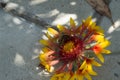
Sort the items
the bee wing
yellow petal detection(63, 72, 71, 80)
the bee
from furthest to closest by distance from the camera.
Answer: the bee wing → the bee → yellow petal detection(63, 72, 71, 80)

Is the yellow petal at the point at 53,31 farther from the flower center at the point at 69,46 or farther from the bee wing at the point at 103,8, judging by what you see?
the bee wing at the point at 103,8

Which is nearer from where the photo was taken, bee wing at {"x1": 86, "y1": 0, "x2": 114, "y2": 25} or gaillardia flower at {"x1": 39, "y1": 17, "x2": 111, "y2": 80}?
gaillardia flower at {"x1": 39, "y1": 17, "x2": 111, "y2": 80}

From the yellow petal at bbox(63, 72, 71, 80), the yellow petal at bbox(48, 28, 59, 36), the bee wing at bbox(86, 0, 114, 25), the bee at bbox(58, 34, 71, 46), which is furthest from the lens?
the bee wing at bbox(86, 0, 114, 25)

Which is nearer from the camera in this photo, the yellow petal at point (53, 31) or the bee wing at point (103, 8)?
the yellow petal at point (53, 31)

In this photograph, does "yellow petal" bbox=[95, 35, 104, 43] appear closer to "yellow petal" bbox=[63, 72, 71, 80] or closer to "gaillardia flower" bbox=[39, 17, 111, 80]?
"gaillardia flower" bbox=[39, 17, 111, 80]

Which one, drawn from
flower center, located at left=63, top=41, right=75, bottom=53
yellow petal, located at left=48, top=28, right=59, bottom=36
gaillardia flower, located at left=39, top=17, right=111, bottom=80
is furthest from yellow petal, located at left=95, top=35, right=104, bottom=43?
yellow petal, located at left=48, top=28, right=59, bottom=36

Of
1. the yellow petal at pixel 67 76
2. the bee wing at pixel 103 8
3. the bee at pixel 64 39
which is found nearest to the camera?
the yellow petal at pixel 67 76

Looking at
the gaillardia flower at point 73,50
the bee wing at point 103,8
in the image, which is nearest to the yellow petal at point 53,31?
the gaillardia flower at point 73,50
